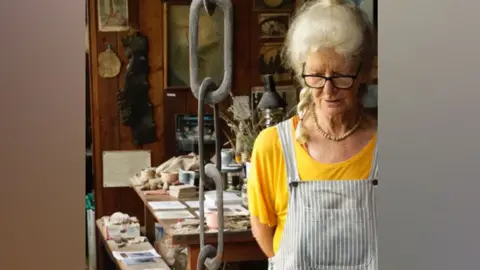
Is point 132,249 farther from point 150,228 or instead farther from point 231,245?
point 231,245

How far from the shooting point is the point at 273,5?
12.3ft

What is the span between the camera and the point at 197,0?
0.61m

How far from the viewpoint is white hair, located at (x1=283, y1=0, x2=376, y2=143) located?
4.95ft

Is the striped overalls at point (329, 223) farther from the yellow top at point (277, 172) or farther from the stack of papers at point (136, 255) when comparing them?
the stack of papers at point (136, 255)

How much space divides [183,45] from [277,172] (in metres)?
2.21

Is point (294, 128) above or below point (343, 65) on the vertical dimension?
below

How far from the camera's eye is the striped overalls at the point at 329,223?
1495 mm

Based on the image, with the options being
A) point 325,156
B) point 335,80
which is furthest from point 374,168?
point 335,80

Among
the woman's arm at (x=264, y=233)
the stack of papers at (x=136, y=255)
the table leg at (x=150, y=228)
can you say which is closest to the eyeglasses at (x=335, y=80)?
the woman's arm at (x=264, y=233)

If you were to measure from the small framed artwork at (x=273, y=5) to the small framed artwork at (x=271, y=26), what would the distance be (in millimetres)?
34
